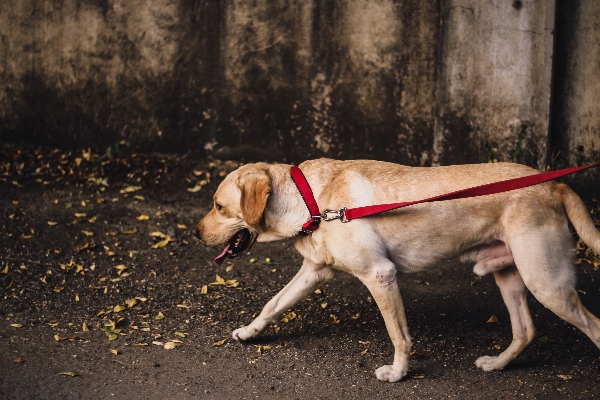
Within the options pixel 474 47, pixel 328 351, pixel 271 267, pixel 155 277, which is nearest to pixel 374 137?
pixel 474 47

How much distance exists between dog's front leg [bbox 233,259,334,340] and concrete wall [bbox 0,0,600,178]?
3.20 m

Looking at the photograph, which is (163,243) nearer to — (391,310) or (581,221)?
(391,310)

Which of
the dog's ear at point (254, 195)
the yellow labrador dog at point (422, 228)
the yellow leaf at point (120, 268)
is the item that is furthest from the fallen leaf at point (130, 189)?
the dog's ear at point (254, 195)

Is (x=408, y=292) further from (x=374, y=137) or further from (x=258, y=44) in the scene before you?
(x=258, y=44)

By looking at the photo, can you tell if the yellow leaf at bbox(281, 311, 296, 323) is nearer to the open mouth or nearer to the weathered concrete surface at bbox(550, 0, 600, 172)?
the open mouth

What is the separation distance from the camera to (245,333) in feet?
17.4

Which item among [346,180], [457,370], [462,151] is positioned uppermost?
[346,180]

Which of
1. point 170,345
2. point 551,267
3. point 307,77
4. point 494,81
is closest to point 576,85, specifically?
point 494,81

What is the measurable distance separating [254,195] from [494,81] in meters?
3.68

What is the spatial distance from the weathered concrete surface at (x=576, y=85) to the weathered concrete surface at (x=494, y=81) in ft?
0.89

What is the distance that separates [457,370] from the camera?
5.02 m

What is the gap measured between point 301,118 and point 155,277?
293 cm

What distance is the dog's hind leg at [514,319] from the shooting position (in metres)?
4.98

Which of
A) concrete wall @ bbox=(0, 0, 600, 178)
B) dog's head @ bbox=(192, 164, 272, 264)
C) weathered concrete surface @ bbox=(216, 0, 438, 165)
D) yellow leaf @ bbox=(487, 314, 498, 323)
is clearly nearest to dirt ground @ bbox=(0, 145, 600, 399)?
yellow leaf @ bbox=(487, 314, 498, 323)
